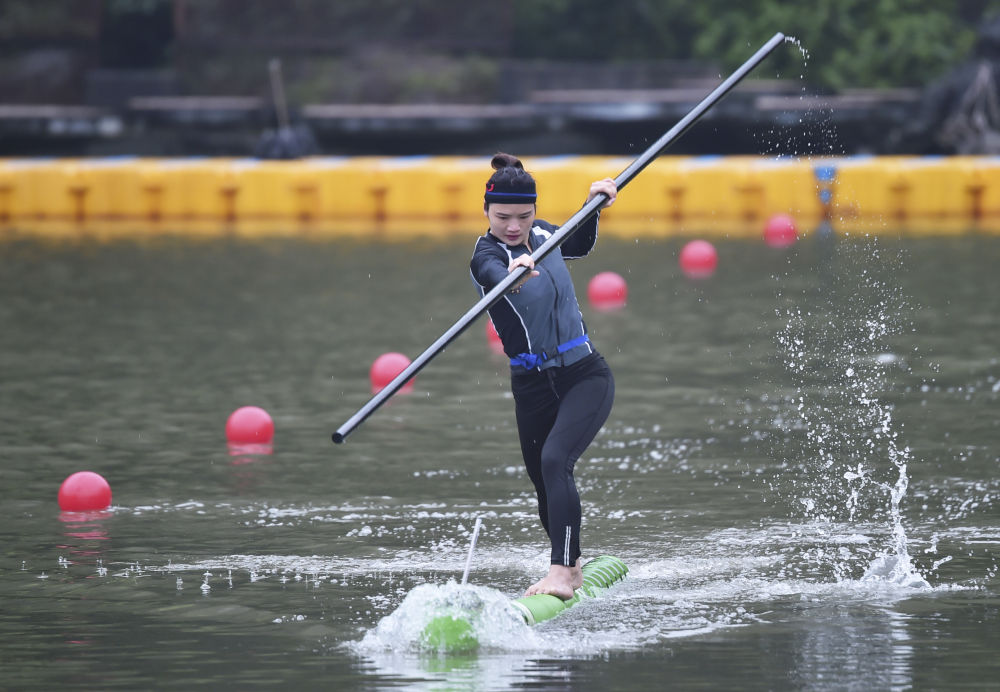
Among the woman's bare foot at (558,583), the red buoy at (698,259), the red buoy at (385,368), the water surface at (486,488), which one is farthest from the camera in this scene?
the red buoy at (698,259)

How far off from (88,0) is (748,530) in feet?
83.6

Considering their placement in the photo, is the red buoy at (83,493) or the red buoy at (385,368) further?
the red buoy at (385,368)

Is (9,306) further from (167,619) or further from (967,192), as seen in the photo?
(967,192)

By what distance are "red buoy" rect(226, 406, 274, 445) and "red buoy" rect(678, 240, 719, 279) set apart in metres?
8.22

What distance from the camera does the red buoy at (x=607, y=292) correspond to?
16.5 meters

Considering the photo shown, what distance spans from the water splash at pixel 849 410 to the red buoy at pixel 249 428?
3.05 metres

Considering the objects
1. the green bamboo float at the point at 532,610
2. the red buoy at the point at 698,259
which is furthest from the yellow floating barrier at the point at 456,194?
the green bamboo float at the point at 532,610

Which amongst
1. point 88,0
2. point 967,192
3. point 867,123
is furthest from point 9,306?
point 88,0

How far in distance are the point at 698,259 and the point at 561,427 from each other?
11628mm

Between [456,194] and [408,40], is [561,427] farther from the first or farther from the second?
[408,40]

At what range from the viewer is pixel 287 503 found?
9094 millimetres

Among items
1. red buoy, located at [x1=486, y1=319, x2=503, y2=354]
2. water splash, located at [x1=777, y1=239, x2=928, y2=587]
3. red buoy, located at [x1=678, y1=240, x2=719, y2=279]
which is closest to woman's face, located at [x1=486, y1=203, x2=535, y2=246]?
water splash, located at [x1=777, y1=239, x2=928, y2=587]

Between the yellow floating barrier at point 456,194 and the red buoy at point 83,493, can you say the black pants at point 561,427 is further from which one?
the yellow floating barrier at point 456,194

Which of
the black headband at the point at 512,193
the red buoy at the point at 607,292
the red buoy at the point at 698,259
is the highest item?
the red buoy at the point at 698,259
